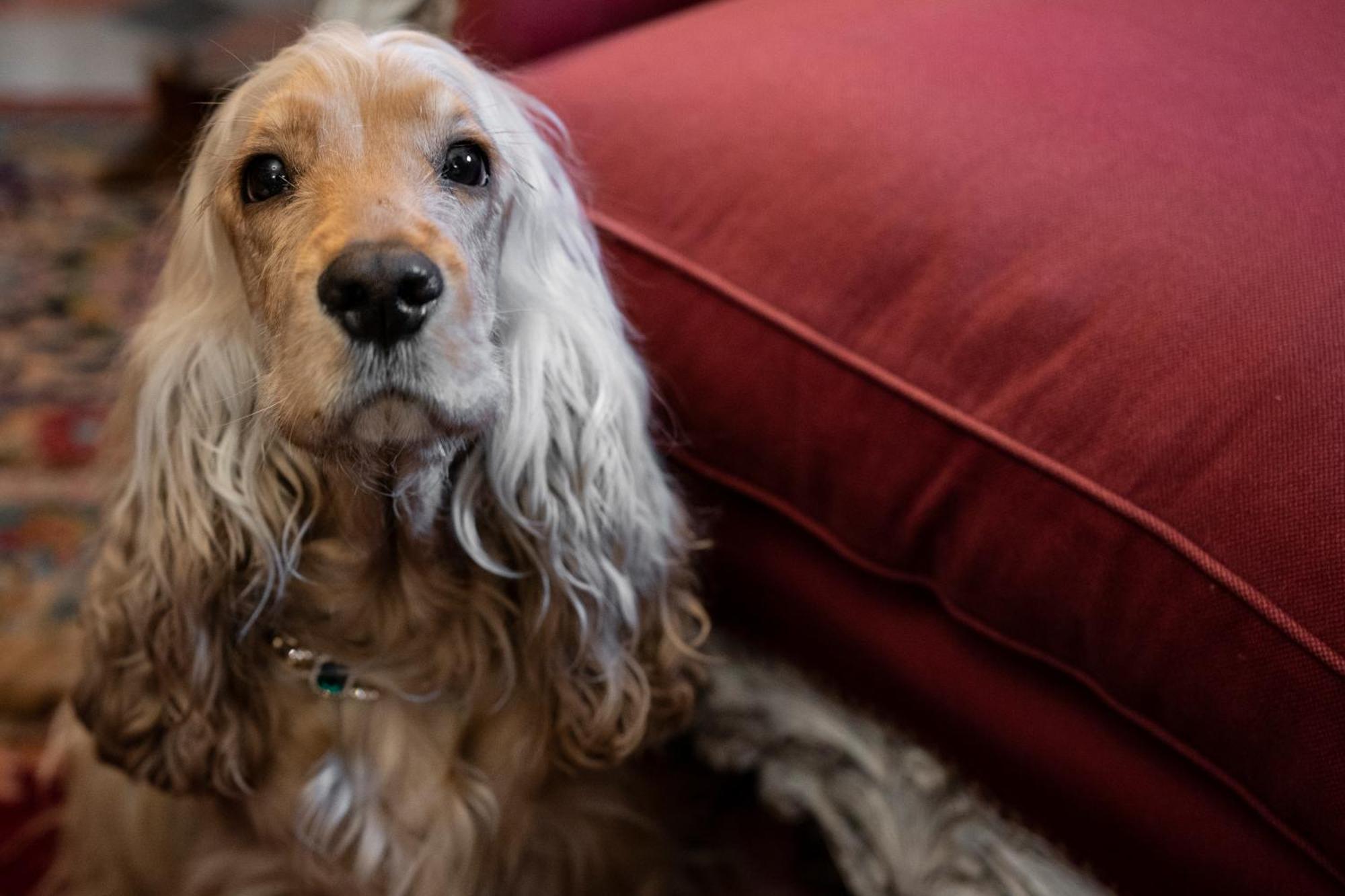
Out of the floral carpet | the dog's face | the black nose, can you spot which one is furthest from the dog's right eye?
the floral carpet

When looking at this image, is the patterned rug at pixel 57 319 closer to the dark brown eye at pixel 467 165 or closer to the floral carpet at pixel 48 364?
the floral carpet at pixel 48 364

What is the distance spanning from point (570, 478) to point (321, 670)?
225 mm

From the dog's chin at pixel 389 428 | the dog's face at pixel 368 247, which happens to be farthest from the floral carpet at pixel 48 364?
the dog's chin at pixel 389 428

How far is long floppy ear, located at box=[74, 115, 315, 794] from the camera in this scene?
0.84 m

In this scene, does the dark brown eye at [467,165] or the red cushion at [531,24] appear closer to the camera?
the dark brown eye at [467,165]

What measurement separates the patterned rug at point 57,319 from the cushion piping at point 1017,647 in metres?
0.50

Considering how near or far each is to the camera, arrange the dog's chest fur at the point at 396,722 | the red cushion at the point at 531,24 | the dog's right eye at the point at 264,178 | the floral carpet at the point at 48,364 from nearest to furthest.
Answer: the dog's right eye at the point at 264,178 < the dog's chest fur at the point at 396,722 < the red cushion at the point at 531,24 < the floral carpet at the point at 48,364

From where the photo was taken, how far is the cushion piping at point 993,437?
69 centimetres

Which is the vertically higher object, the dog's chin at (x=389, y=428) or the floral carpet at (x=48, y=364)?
the dog's chin at (x=389, y=428)

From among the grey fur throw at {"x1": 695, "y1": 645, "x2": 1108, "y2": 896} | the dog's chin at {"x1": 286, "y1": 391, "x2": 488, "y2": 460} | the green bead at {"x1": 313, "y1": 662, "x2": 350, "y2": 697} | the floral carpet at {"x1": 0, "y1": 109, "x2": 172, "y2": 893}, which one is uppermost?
the dog's chin at {"x1": 286, "y1": 391, "x2": 488, "y2": 460}

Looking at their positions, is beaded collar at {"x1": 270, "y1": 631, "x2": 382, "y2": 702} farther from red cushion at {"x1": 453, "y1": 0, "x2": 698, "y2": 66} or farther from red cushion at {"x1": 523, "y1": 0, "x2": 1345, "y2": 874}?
red cushion at {"x1": 453, "y1": 0, "x2": 698, "y2": 66}

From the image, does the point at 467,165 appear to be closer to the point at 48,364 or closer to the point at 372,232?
the point at 372,232

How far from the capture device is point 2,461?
5.18 feet

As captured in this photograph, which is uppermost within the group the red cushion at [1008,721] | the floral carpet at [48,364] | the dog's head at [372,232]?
the dog's head at [372,232]
